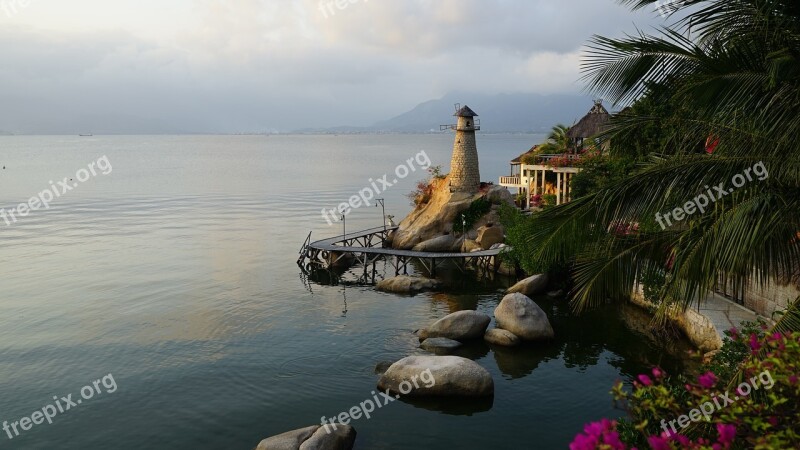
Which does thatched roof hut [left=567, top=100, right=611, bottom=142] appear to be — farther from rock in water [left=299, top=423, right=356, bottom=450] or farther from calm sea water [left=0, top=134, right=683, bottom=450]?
rock in water [left=299, top=423, right=356, bottom=450]

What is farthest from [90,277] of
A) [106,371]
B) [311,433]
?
[311,433]

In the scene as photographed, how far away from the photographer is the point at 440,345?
924 inches

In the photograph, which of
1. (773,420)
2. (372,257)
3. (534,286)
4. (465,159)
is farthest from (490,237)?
(773,420)

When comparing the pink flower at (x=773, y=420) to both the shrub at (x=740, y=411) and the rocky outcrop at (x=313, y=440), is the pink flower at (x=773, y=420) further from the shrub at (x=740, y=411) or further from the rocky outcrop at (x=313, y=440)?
the rocky outcrop at (x=313, y=440)

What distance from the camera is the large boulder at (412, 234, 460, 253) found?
4369 cm

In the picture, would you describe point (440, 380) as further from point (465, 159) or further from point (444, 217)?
point (465, 159)

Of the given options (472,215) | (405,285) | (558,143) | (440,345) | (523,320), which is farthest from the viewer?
(558,143)

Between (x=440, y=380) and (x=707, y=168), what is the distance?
11.5m

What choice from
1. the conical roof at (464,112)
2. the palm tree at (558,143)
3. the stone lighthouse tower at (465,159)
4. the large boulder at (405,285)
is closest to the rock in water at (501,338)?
the large boulder at (405,285)

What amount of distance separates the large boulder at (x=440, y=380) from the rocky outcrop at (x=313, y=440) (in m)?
3.42

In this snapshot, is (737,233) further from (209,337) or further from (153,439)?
(209,337)

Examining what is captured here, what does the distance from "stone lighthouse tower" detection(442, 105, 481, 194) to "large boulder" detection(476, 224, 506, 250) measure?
5886mm

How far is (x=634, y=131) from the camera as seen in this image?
37.4 feet

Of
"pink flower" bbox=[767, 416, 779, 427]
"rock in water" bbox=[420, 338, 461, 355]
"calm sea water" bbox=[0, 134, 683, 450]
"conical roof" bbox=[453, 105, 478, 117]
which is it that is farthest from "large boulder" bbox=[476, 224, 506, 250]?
"pink flower" bbox=[767, 416, 779, 427]
